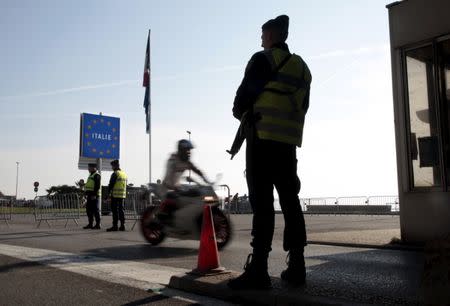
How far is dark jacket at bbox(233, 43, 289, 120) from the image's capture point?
3.97m

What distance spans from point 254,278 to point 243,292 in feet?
0.45

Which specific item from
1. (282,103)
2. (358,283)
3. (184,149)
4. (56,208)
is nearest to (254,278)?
(358,283)

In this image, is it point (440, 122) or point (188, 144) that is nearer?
point (440, 122)

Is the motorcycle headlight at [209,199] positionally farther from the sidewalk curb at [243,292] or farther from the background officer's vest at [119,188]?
the background officer's vest at [119,188]

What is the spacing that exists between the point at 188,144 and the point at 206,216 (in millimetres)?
4189

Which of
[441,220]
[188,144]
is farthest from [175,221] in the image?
[441,220]

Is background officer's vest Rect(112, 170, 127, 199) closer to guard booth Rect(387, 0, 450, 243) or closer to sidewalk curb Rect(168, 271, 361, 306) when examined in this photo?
guard booth Rect(387, 0, 450, 243)

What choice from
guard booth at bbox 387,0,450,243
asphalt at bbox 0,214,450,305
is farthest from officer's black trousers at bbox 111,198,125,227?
asphalt at bbox 0,214,450,305

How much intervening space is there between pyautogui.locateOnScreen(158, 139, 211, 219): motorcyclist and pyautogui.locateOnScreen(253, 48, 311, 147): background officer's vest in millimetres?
4062

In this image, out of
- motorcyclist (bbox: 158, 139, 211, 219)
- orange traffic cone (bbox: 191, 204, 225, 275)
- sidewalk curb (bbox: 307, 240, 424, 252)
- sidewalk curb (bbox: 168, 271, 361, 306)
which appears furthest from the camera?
motorcyclist (bbox: 158, 139, 211, 219)

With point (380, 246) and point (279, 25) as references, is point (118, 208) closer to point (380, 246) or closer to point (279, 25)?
point (380, 246)

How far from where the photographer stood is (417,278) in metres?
4.48

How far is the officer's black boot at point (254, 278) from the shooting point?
12.5 feet

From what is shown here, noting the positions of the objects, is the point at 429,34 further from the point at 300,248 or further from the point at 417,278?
the point at 300,248
